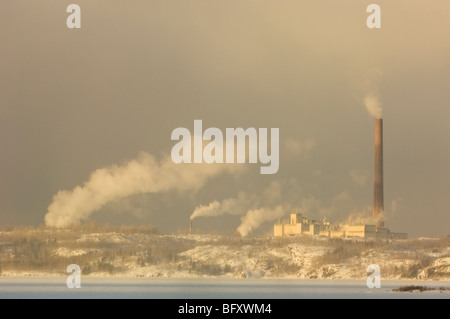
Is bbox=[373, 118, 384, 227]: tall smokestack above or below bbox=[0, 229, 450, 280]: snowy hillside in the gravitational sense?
above

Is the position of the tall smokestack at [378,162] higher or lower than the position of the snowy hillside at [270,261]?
higher

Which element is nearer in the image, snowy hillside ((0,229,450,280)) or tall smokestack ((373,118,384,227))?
snowy hillside ((0,229,450,280))

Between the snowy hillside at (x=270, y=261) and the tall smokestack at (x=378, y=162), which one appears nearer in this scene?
the snowy hillside at (x=270, y=261)

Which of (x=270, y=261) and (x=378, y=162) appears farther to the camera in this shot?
(x=270, y=261)

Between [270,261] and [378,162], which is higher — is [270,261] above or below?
below

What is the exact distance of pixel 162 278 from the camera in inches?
7347
